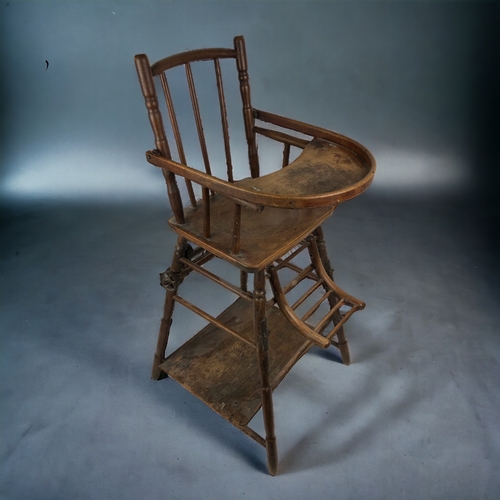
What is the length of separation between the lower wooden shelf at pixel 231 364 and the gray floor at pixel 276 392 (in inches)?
4.3

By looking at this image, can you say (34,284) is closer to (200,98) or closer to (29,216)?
(29,216)

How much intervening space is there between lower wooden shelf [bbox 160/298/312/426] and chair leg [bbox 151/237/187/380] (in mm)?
50

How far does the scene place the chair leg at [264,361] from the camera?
1.32m

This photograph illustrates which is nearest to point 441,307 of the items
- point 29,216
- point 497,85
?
point 497,85

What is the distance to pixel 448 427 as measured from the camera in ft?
5.24

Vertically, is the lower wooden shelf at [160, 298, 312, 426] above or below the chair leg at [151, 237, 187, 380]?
below

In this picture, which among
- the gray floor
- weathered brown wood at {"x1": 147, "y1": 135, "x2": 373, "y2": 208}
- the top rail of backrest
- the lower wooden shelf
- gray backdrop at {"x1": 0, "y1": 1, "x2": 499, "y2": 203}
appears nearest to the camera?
weathered brown wood at {"x1": 147, "y1": 135, "x2": 373, "y2": 208}

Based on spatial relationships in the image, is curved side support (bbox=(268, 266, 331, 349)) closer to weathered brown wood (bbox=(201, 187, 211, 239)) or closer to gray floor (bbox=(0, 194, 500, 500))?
weathered brown wood (bbox=(201, 187, 211, 239))

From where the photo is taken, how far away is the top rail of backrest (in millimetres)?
1328

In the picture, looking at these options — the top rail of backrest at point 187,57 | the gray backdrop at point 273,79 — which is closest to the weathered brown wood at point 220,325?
the top rail of backrest at point 187,57

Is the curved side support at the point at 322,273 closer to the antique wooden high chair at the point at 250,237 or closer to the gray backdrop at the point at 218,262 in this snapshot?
the antique wooden high chair at the point at 250,237

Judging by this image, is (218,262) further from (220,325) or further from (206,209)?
(206,209)

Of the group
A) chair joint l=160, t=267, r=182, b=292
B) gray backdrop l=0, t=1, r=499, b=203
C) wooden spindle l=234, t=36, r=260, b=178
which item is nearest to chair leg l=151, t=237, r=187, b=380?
chair joint l=160, t=267, r=182, b=292

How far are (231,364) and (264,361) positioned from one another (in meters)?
0.39
